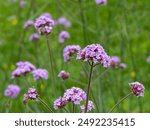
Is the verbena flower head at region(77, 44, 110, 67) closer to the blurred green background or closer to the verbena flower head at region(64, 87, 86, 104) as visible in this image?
the verbena flower head at region(64, 87, 86, 104)

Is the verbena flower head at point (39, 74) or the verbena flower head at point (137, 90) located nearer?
the verbena flower head at point (137, 90)

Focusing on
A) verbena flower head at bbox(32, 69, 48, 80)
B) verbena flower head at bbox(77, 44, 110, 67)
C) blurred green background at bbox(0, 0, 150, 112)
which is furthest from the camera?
blurred green background at bbox(0, 0, 150, 112)

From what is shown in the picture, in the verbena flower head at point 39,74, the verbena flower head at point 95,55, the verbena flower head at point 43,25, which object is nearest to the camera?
the verbena flower head at point 95,55

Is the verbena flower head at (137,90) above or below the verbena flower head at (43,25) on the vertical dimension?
below

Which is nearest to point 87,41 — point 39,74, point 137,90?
point 39,74

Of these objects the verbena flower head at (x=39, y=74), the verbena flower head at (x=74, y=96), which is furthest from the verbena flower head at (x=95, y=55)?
the verbena flower head at (x=39, y=74)

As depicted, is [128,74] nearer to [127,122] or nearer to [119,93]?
[119,93]

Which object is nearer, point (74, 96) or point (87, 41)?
point (74, 96)

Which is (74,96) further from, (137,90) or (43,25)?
(43,25)

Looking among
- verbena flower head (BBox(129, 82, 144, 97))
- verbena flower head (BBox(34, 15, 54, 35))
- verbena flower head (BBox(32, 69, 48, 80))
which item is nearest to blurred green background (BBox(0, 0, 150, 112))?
verbena flower head (BBox(32, 69, 48, 80))

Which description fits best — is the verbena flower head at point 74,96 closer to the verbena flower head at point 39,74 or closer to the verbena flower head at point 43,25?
the verbena flower head at point 43,25

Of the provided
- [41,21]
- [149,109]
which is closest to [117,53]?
[149,109]
